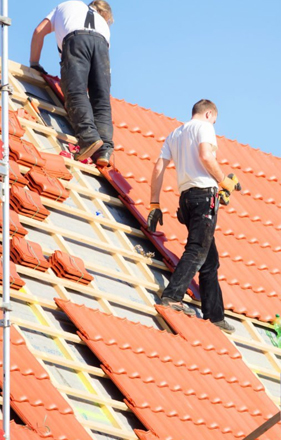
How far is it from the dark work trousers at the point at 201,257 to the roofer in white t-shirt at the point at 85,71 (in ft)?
3.48

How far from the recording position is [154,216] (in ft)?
27.9

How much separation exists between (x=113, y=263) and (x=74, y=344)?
1279 mm

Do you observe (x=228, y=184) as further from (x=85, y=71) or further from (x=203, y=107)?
(x=85, y=71)

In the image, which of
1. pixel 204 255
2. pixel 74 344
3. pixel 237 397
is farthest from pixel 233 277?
pixel 74 344

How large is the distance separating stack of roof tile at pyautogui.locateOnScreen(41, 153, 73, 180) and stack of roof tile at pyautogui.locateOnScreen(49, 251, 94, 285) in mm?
1060

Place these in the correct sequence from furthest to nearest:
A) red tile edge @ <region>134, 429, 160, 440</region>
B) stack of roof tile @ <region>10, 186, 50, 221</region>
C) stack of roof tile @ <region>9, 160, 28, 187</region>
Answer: stack of roof tile @ <region>9, 160, 28, 187</region>, stack of roof tile @ <region>10, 186, 50, 221</region>, red tile edge @ <region>134, 429, 160, 440</region>

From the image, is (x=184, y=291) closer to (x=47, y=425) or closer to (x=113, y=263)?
(x=113, y=263)

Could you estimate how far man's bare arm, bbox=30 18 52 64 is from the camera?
9625 millimetres

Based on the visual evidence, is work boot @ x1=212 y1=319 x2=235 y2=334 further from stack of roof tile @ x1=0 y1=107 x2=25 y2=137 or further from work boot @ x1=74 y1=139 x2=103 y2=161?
stack of roof tile @ x1=0 y1=107 x2=25 y2=137

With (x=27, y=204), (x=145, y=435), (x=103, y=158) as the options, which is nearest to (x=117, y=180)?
(x=103, y=158)

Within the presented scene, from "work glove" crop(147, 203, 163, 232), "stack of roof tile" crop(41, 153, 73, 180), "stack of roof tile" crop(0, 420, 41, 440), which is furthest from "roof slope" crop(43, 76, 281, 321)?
"stack of roof tile" crop(0, 420, 41, 440)

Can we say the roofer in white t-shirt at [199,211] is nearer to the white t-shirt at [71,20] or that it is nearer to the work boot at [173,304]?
the work boot at [173,304]

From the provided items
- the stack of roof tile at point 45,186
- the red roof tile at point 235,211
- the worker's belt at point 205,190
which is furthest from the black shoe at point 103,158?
the worker's belt at point 205,190

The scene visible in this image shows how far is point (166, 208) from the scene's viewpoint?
9047mm
